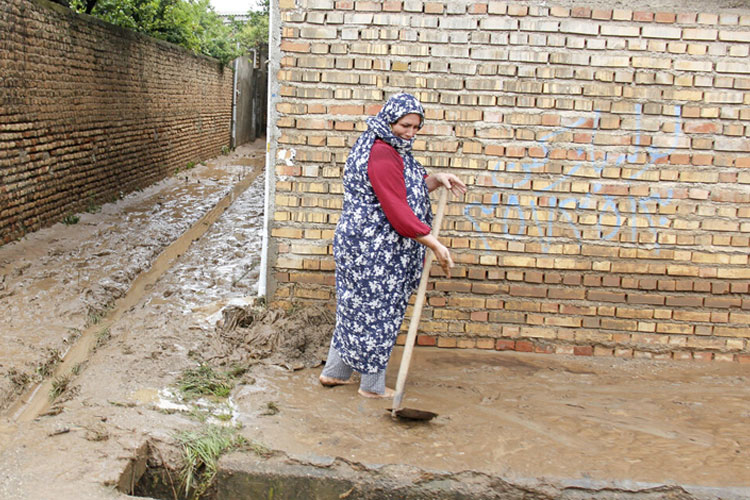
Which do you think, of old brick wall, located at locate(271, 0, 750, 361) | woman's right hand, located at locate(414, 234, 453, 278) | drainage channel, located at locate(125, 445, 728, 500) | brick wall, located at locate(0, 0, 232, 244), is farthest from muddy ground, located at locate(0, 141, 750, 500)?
brick wall, located at locate(0, 0, 232, 244)

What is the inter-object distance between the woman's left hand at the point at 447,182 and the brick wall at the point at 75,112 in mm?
4722

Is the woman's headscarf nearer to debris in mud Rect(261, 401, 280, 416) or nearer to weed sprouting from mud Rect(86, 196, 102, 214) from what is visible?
debris in mud Rect(261, 401, 280, 416)

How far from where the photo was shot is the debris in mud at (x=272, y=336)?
159 inches

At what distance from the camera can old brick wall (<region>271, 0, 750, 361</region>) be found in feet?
13.6

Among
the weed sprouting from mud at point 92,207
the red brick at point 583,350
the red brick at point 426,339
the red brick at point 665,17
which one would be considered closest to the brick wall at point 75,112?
the weed sprouting from mud at point 92,207

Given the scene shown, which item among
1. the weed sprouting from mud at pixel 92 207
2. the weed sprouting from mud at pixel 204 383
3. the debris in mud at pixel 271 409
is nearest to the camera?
the debris in mud at pixel 271 409

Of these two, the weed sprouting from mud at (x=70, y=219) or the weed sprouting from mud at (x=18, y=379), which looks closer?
the weed sprouting from mud at (x=18, y=379)

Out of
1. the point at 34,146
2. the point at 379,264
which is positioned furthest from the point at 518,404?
the point at 34,146

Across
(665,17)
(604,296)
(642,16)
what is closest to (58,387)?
(604,296)

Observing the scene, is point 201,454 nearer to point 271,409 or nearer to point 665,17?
point 271,409

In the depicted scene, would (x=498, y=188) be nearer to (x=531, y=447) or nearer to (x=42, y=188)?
(x=531, y=447)

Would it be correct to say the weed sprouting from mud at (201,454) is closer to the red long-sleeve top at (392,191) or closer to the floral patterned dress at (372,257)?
the floral patterned dress at (372,257)

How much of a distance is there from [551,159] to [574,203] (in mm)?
327

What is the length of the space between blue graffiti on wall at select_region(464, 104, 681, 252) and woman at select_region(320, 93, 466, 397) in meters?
0.75
